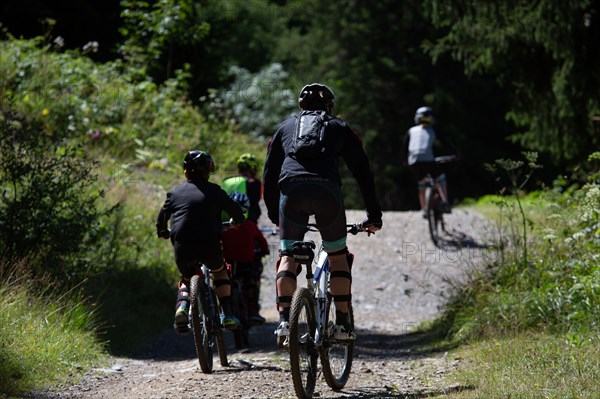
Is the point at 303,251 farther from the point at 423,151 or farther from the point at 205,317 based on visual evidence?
the point at 423,151

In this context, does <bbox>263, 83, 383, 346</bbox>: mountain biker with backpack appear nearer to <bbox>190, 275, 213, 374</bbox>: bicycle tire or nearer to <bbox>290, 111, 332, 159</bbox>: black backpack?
<bbox>290, 111, 332, 159</bbox>: black backpack

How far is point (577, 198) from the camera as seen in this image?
9.76 metres

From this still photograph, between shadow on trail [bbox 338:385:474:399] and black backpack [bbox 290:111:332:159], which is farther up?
black backpack [bbox 290:111:332:159]

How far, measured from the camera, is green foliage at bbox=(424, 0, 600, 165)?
1391 cm

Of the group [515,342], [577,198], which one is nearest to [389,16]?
[577,198]

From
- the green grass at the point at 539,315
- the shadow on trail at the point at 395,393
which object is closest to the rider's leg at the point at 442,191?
the green grass at the point at 539,315

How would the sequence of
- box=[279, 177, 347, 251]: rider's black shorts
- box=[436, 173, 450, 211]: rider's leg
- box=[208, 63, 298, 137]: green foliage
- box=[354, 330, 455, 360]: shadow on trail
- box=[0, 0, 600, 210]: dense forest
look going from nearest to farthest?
box=[279, 177, 347, 251]: rider's black shorts → box=[354, 330, 455, 360]: shadow on trail → box=[0, 0, 600, 210]: dense forest → box=[436, 173, 450, 211]: rider's leg → box=[208, 63, 298, 137]: green foliage

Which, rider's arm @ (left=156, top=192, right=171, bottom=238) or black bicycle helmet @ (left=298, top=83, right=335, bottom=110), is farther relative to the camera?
rider's arm @ (left=156, top=192, right=171, bottom=238)

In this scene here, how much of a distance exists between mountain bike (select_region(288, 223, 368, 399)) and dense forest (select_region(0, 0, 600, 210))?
8059 mm

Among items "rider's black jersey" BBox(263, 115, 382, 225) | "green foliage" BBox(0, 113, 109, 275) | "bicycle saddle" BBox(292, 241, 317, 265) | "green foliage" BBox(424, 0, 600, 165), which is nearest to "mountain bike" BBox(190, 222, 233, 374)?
"rider's black jersey" BBox(263, 115, 382, 225)

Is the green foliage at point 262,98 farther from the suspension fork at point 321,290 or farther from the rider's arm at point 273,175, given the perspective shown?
the suspension fork at point 321,290

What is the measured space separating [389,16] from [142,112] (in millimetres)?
18859

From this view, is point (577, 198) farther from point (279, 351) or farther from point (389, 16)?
point (389, 16)

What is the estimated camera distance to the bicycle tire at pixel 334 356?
263 inches
